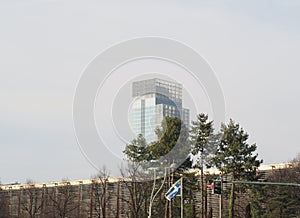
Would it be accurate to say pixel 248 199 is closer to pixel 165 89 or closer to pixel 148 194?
pixel 148 194

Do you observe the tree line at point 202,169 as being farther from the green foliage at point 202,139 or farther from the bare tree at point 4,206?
the bare tree at point 4,206

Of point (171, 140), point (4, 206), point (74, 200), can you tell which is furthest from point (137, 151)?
point (4, 206)

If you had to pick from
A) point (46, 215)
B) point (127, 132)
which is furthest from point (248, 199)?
point (46, 215)

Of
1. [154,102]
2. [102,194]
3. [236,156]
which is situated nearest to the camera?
[154,102]

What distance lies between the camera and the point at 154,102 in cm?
5709

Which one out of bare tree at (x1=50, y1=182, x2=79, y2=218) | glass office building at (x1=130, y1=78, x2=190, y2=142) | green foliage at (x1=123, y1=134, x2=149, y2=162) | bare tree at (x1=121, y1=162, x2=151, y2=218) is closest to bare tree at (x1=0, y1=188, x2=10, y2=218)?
bare tree at (x1=50, y1=182, x2=79, y2=218)

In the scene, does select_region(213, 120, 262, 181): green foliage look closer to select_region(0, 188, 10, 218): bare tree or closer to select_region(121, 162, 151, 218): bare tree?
select_region(121, 162, 151, 218): bare tree

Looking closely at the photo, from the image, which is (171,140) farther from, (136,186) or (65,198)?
(65,198)

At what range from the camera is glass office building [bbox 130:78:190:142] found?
51812 mm

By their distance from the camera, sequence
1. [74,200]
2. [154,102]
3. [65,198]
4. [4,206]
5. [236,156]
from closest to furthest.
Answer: [154,102] < [236,156] < [65,198] < [74,200] < [4,206]

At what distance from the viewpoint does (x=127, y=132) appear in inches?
2142

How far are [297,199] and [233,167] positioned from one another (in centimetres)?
921

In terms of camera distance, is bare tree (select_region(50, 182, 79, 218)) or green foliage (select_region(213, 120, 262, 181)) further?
bare tree (select_region(50, 182, 79, 218))

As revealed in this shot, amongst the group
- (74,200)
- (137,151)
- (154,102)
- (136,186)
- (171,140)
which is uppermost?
(154,102)
